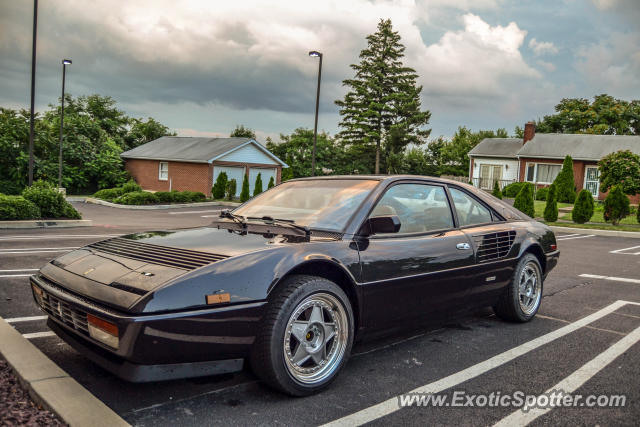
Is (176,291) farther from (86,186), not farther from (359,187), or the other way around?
(86,186)

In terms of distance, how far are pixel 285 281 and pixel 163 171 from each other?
35295 mm

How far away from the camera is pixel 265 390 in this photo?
126 inches

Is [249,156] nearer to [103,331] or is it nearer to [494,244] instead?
[494,244]

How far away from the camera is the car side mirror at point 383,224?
11.6 feet

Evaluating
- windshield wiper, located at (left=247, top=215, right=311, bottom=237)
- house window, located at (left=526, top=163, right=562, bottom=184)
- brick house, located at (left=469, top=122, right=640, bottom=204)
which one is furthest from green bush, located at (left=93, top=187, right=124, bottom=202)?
house window, located at (left=526, top=163, right=562, bottom=184)

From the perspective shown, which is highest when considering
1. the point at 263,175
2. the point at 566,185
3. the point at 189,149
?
the point at 189,149

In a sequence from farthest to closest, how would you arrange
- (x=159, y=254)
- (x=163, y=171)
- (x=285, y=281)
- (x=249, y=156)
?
(x=163, y=171) < (x=249, y=156) < (x=159, y=254) < (x=285, y=281)

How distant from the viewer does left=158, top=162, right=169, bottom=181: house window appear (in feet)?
118

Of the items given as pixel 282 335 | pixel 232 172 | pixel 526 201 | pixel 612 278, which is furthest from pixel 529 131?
pixel 282 335

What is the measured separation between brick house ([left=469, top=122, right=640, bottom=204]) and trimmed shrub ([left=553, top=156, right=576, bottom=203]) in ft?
13.6

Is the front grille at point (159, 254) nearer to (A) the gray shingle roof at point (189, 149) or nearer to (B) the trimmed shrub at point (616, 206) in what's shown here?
(B) the trimmed shrub at point (616, 206)

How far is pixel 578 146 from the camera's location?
118ft

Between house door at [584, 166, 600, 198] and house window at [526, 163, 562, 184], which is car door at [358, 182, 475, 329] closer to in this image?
house door at [584, 166, 600, 198]

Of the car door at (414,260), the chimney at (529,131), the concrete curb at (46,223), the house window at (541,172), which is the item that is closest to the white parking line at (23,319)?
the car door at (414,260)
